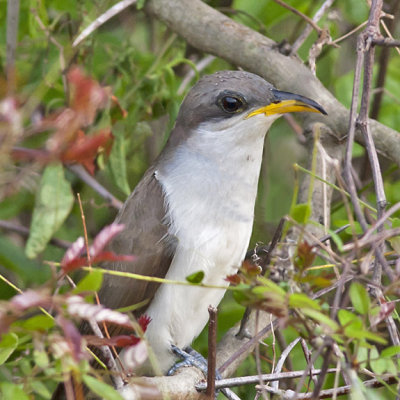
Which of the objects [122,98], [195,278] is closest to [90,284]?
[195,278]

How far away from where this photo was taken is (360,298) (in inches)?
66.6

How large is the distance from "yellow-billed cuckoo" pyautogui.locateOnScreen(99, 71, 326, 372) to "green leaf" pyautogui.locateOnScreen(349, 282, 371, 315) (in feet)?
4.58

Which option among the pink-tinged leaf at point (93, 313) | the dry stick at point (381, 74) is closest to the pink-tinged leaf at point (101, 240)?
the pink-tinged leaf at point (93, 313)

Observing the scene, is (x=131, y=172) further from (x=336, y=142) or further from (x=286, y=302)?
(x=286, y=302)

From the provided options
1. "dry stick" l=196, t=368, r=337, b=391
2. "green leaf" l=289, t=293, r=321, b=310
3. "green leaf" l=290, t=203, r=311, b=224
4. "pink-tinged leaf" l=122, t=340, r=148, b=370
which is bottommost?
"dry stick" l=196, t=368, r=337, b=391

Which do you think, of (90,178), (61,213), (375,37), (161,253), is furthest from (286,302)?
(90,178)

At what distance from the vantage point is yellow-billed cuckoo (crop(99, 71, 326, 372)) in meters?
3.12

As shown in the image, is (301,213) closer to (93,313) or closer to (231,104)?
(93,313)

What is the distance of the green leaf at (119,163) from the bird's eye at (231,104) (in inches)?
27.4

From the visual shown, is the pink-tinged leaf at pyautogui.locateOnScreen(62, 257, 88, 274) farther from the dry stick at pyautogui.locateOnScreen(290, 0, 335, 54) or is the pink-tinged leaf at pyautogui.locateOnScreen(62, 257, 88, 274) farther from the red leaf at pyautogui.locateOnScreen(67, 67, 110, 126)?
the dry stick at pyautogui.locateOnScreen(290, 0, 335, 54)

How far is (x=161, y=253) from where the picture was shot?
316 cm

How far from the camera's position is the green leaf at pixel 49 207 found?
3219mm

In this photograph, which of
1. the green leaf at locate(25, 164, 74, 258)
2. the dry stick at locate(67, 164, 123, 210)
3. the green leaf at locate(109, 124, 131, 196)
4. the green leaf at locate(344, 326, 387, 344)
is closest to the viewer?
the green leaf at locate(344, 326, 387, 344)

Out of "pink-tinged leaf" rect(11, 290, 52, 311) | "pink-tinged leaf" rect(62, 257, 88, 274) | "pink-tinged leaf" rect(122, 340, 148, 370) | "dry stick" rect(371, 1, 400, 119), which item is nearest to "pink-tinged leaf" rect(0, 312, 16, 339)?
"pink-tinged leaf" rect(11, 290, 52, 311)
